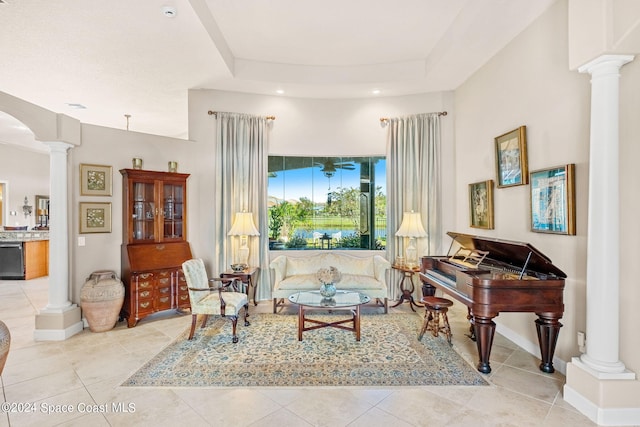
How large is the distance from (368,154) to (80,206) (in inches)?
171

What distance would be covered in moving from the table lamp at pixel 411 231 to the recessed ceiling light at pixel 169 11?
4.02m

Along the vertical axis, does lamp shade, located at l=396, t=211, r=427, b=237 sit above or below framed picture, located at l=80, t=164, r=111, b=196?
below

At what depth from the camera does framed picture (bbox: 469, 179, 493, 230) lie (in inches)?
162

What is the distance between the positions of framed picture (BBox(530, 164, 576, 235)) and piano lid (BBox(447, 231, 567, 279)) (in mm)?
390

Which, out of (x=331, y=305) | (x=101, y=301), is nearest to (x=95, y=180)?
(x=101, y=301)

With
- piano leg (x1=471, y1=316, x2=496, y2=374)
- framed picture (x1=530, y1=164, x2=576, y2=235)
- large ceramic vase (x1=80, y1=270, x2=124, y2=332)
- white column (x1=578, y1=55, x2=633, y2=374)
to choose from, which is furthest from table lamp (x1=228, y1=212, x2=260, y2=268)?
white column (x1=578, y1=55, x2=633, y2=374)

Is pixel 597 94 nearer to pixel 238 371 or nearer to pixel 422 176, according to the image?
pixel 422 176

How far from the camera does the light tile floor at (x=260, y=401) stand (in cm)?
224

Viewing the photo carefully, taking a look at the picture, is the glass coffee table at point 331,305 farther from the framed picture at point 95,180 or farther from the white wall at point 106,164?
the framed picture at point 95,180

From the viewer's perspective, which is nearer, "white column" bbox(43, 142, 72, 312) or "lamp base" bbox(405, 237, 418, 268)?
"white column" bbox(43, 142, 72, 312)

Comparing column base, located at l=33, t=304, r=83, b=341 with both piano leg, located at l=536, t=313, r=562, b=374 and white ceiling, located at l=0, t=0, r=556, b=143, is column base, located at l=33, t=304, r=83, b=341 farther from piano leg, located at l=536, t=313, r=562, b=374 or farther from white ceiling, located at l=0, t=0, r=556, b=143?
piano leg, located at l=536, t=313, r=562, b=374

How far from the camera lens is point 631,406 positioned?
7.30ft

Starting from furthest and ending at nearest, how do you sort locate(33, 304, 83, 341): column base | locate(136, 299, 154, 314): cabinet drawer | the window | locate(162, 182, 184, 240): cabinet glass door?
the window → locate(162, 182, 184, 240): cabinet glass door → locate(136, 299, 154, 314): cabinet drawer → locate(33, 304, 83, 341): column base

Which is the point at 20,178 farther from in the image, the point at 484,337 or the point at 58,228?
the point at 484,337
